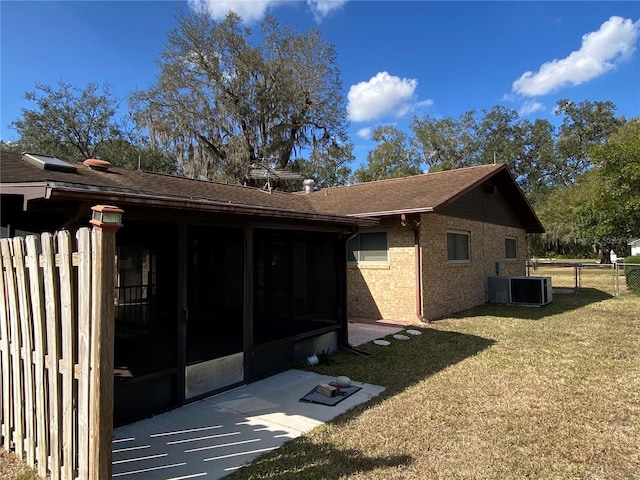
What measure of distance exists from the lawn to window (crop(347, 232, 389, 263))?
122 inches

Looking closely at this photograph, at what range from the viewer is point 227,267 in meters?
5.69

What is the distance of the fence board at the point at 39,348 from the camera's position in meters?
2.72

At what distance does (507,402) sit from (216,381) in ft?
10.7

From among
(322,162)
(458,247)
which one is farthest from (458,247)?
(322,162)

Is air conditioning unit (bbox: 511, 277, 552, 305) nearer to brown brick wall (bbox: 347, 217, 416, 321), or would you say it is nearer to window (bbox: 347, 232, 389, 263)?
brown brick wall (bbox: 347, 217, 416, 321)

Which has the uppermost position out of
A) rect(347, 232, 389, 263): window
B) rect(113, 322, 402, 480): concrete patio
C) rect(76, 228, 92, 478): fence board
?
rect(347, 232, 389, 263): window

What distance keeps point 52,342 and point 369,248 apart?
8.38 metres

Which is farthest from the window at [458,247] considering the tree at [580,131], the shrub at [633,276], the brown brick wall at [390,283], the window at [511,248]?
the tree at [580,131]

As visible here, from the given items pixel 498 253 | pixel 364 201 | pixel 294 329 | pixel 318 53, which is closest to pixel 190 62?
pixel 318 53

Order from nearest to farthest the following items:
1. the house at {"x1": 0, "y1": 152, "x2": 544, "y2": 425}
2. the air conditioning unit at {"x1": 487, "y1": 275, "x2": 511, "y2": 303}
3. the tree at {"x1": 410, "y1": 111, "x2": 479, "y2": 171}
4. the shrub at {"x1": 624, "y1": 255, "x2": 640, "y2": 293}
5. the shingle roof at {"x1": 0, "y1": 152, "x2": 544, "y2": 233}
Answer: the shingle roof at {"x1": 0, "y1": 152, "x2": 544, "y2": 233} → the house at {"x1": 0, "y1": 152, "x2": 544, "y2": 425} → the air conditioning unit at {"x1": 487, "y1": 275, "x2": 511, "y2": 303} → the shrub at {"x1": 624, "y1": 255, "x2": 640, "y2": 293} → the tree at {"x1": 410, "y1": 111, "x2": 479, "y2": 171}

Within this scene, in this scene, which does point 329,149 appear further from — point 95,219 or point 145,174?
point 95,219

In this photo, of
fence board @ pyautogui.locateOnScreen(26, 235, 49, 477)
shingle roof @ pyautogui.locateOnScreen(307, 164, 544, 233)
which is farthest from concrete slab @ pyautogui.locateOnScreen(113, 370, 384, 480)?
shingle roof @ pyautogui.locateOnScreen(307, 164, 544, 233)

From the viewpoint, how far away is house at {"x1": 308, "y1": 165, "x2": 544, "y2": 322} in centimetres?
964

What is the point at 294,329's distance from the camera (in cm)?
620
